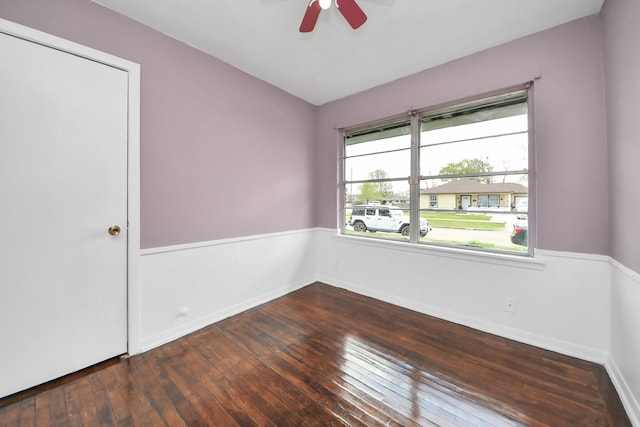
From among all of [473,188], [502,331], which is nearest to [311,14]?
[473,188]

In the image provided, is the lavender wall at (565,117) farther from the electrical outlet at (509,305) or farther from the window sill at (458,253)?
the electrical outlet at (509,305)

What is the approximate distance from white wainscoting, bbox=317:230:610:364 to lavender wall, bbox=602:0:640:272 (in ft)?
1.14

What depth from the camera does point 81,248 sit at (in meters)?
1.70

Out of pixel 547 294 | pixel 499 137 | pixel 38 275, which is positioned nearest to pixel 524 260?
pixel 547 294

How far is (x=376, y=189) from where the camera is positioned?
3217mm

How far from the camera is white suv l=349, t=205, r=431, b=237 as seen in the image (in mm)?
2920

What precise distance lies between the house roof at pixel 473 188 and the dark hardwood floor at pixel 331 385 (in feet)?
4.50

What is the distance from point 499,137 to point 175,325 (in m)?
3.54

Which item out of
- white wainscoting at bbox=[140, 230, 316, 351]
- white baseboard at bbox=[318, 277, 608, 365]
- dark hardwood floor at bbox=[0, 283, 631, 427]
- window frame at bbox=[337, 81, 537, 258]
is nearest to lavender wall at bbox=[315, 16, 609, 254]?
window frame at bbox=[337, 81, 537, 258]

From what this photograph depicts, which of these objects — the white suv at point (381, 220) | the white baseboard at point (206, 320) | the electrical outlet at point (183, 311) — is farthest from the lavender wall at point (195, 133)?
the white suv at point (381, 220)

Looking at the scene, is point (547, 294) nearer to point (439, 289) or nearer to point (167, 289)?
point (439, 289)

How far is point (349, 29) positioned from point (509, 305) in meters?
2.83

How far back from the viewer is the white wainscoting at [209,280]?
2041 mm

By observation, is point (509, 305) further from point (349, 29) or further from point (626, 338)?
point (349, 29)
